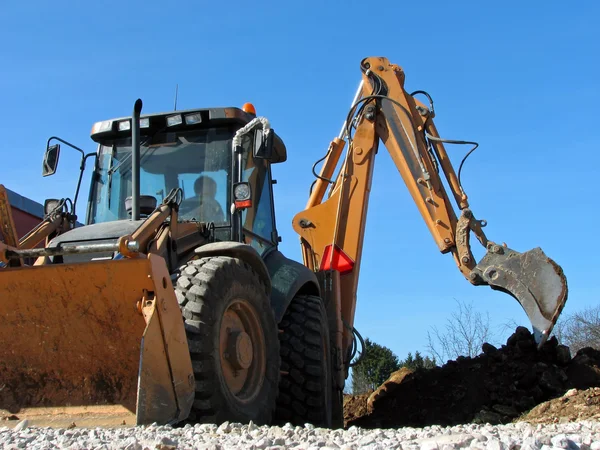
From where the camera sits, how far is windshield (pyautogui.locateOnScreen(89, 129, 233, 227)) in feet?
19.2

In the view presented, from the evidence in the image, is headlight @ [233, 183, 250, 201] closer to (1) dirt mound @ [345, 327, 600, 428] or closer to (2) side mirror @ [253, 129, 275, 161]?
(2) side mirror @ [253, 129, 275, 161]

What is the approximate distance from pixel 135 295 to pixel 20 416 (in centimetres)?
107

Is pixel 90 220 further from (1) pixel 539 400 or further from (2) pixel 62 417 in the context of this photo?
(1) pixel 539 400

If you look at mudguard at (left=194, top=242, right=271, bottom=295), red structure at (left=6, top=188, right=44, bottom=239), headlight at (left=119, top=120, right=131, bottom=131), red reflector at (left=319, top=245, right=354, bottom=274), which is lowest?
mudguard at (left=194, top=242, right=271, bottom=295)

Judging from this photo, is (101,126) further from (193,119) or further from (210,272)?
(210,272)

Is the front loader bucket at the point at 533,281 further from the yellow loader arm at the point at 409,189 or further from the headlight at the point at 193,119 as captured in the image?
the headlight at the point at 193,119

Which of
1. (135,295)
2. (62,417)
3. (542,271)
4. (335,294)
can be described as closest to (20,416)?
(62,417)

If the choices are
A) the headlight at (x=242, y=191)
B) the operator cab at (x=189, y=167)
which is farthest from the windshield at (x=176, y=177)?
the headlight at (x=242, y=191)

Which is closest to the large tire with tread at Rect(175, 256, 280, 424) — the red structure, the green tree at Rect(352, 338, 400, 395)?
the red structure

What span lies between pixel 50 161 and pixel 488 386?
4.80 meters

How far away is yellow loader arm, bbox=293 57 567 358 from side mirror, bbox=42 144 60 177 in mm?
2733

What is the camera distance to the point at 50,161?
6250 mm

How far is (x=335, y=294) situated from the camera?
7.51 m

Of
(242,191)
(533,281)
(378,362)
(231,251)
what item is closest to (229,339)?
(231,251)
